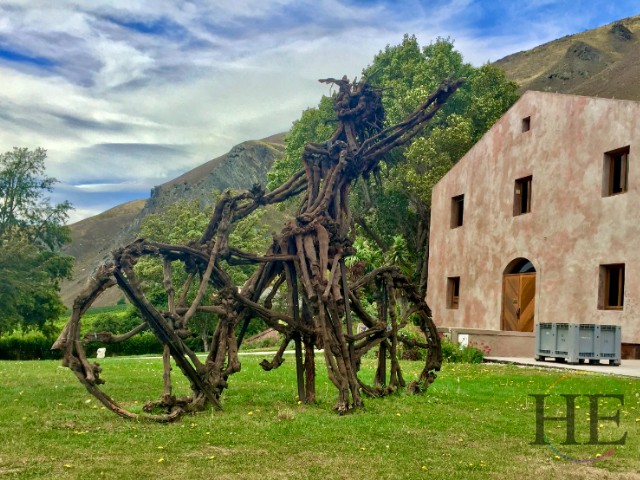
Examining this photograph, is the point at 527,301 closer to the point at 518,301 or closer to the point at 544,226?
the point at 518,301

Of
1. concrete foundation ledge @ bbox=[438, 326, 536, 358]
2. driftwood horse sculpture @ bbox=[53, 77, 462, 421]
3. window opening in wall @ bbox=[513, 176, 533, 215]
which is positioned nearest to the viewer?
driftwood horse sculpture @ bbox=[53, 77, 462, 421]

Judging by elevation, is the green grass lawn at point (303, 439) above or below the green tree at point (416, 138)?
below

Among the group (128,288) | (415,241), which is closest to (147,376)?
(128,288)

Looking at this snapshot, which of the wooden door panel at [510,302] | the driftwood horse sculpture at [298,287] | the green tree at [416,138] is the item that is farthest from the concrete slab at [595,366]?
→ the green tree at [416,138]

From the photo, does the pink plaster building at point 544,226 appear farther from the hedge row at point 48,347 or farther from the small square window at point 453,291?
the hedge row at point 48,347

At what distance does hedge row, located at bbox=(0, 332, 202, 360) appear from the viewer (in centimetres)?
4147

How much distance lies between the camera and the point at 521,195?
1101 inches

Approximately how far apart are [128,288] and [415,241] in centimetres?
3611

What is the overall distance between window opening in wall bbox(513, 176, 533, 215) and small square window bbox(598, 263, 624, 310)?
4816 mm

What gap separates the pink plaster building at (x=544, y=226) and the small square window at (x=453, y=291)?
0.19 feet

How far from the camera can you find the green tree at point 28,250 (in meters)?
43.2

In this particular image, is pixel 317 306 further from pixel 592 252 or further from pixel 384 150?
pixel 592 252

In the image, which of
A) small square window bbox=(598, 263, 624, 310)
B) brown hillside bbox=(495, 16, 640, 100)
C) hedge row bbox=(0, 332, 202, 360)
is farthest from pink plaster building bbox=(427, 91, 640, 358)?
brown hillside bbox=(495, 16, 640, 100)

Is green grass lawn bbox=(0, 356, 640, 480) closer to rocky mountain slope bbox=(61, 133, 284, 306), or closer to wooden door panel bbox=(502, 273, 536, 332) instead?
wooden door panel bbox=(502, 273, 536, 332)
